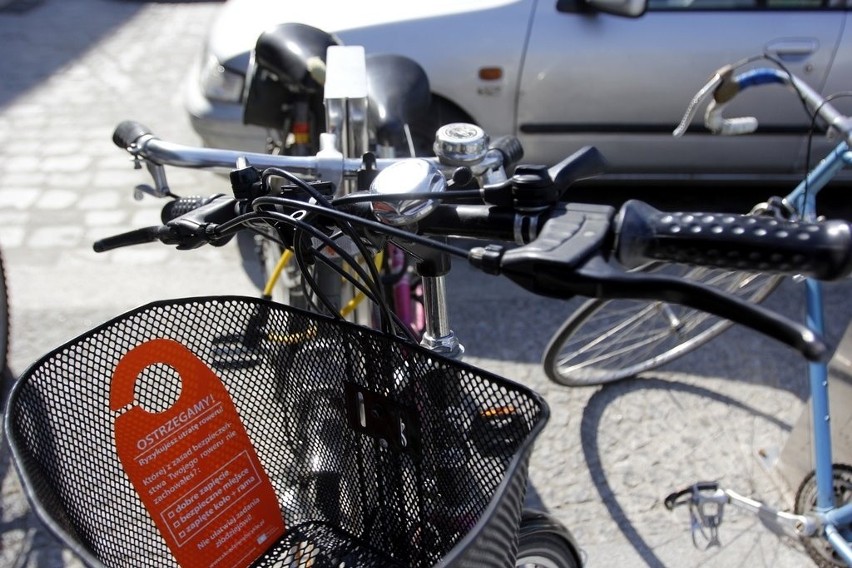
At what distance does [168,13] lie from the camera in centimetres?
883

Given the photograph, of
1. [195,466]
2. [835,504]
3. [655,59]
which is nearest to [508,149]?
[195,466]

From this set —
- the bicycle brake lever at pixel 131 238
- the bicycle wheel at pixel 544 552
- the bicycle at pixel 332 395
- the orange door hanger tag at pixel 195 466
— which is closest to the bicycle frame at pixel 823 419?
the bicycle wheel at pixel 544 552

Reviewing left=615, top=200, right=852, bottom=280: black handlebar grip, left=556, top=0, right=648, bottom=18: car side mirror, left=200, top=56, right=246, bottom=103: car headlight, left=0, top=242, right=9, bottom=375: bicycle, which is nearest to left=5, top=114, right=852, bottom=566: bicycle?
left=615, top=200, right=852, bottom=280: black handlebar grip

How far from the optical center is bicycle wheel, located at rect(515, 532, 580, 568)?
1575mm

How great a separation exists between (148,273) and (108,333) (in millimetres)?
2733

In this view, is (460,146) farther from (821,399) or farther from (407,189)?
(821,399)

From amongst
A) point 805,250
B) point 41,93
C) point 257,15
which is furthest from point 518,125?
point 41,93

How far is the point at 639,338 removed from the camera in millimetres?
3178

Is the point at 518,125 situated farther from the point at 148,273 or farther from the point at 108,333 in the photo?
the point at 108,333

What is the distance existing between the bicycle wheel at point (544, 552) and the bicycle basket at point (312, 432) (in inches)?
11.2

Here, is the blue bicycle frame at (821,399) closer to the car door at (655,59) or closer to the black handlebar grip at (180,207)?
the black handlebar grip at (180,207)

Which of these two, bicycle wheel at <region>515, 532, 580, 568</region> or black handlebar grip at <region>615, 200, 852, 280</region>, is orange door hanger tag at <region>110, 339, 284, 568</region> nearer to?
bicycle wheel at <region>515, 532, 580, 568</region>

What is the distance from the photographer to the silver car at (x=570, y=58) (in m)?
3.71

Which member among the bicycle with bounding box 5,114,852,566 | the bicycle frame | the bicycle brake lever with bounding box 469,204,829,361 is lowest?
the bicycle frame
